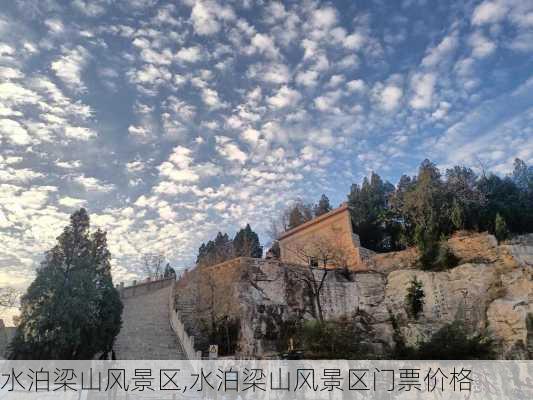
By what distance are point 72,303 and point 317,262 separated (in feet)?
42.6

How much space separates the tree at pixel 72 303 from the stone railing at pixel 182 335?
3.23 meters

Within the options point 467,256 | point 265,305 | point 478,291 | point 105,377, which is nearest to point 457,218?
point 467,256

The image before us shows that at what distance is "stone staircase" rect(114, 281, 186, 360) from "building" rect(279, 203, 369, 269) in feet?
23.6

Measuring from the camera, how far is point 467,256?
1845 cm

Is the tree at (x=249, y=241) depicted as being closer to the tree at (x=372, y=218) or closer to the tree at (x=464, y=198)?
the tree at (x=372, y=218)

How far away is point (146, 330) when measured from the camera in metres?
17.0

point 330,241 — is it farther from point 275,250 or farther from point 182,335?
point 182,335

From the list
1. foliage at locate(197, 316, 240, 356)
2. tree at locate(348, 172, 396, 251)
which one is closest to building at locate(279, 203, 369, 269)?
tree at locate(348, 172, 396, 251)

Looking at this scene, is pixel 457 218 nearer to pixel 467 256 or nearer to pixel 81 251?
pixel 467 256

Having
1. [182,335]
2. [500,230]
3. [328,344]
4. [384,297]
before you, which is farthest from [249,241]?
[328,344]

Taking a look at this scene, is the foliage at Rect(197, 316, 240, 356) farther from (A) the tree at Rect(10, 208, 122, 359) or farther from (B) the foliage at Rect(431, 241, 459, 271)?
(B) the foliage at Rect(431, 241, 459, 271)

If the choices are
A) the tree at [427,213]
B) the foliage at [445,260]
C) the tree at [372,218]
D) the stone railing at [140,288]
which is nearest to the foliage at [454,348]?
the foliage at [445,260]

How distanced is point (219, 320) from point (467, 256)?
12.1 m

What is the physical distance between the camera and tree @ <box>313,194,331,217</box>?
32594 millimetres
